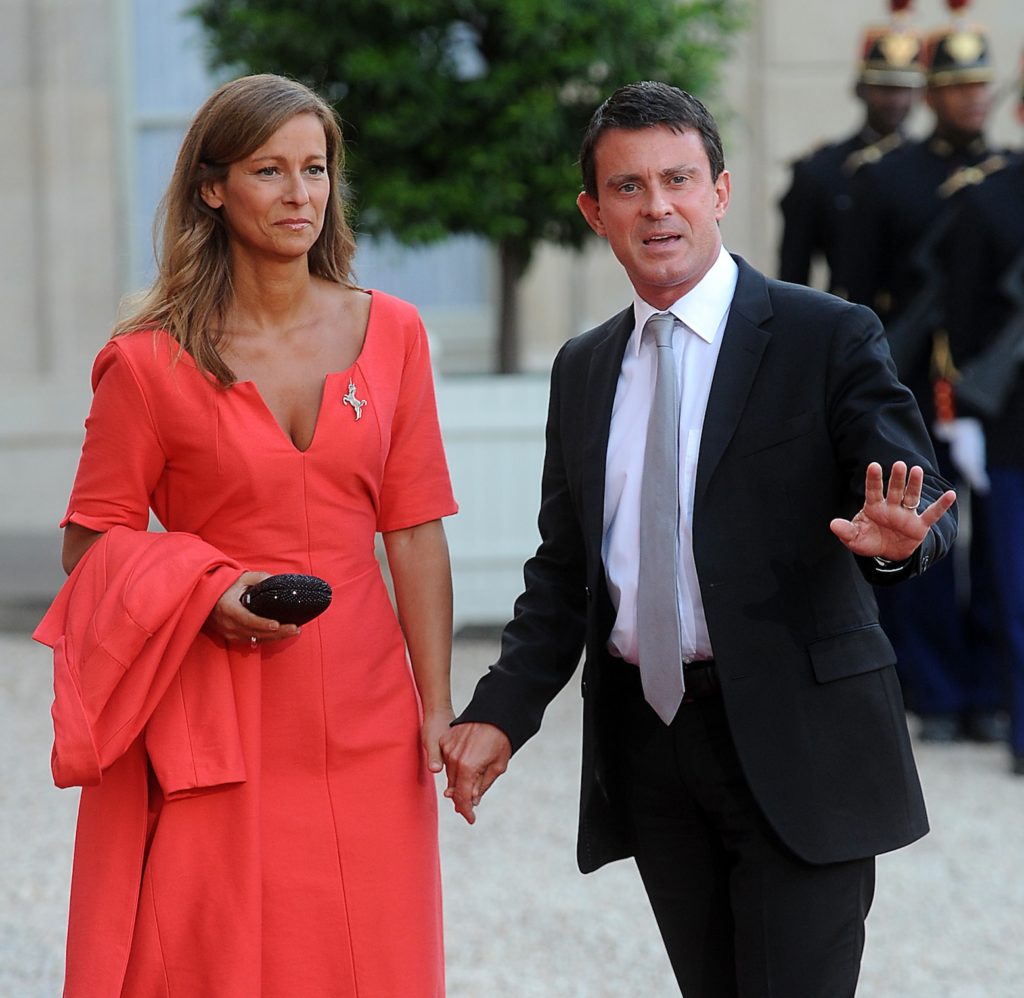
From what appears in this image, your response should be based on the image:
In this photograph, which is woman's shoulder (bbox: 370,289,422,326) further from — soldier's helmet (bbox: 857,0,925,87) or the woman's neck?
soldier's helmet (bbox: 857,0,925,87)

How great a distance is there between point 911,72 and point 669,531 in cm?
488

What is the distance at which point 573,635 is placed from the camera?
303 cm

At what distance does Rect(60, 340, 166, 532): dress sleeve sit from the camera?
2.88 meters

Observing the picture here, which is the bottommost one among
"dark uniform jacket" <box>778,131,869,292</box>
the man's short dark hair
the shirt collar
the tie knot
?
"dark uniform jacket" <box>778,131,869,292</box>

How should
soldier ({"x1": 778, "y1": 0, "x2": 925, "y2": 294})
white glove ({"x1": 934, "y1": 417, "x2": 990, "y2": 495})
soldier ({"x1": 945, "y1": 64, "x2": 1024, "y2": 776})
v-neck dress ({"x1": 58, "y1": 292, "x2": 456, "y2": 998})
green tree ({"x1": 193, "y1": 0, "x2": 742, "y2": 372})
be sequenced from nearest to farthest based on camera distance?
1. v-neck dress ({"x1": 58, "y1": 292, "x2": 456, "y2": 998})
2. soldier ({"x1": 945, "y1": 64, "x2": 1024, "y2": 776})
3. white glove ({"x1": 934, "y1": 417, "x2": 990, "y2": 495})
4. soldier ({"x1": 778, "y1": 0, "x2": 925, "y2": 294})
5. green tree ({"x1": 193, "y1": 0, "x2": 742, "y2": 372})

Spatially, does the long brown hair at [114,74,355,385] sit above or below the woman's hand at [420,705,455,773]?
above

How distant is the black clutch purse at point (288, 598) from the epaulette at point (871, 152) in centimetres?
456

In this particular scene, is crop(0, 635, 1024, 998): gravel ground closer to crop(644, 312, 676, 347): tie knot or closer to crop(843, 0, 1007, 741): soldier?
crop(843, 0, 1007, 741): soldier

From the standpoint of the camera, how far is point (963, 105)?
648 cm

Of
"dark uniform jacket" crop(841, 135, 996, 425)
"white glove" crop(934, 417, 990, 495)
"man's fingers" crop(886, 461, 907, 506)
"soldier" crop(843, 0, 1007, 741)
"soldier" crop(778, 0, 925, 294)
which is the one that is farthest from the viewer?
"soldier" crop(778, 0, 925, 294)

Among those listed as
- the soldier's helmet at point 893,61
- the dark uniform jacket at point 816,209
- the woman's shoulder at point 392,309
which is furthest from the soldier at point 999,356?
the woman's shoulder at point 392,309

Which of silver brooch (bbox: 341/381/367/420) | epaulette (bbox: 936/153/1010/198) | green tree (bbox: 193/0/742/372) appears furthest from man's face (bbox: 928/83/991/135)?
silver brooch (bbox: 341/381/367/420)

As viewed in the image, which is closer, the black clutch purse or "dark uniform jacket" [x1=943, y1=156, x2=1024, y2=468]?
the black clutch purse

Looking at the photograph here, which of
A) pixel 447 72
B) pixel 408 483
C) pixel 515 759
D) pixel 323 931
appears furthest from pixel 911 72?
pixel 323 931
